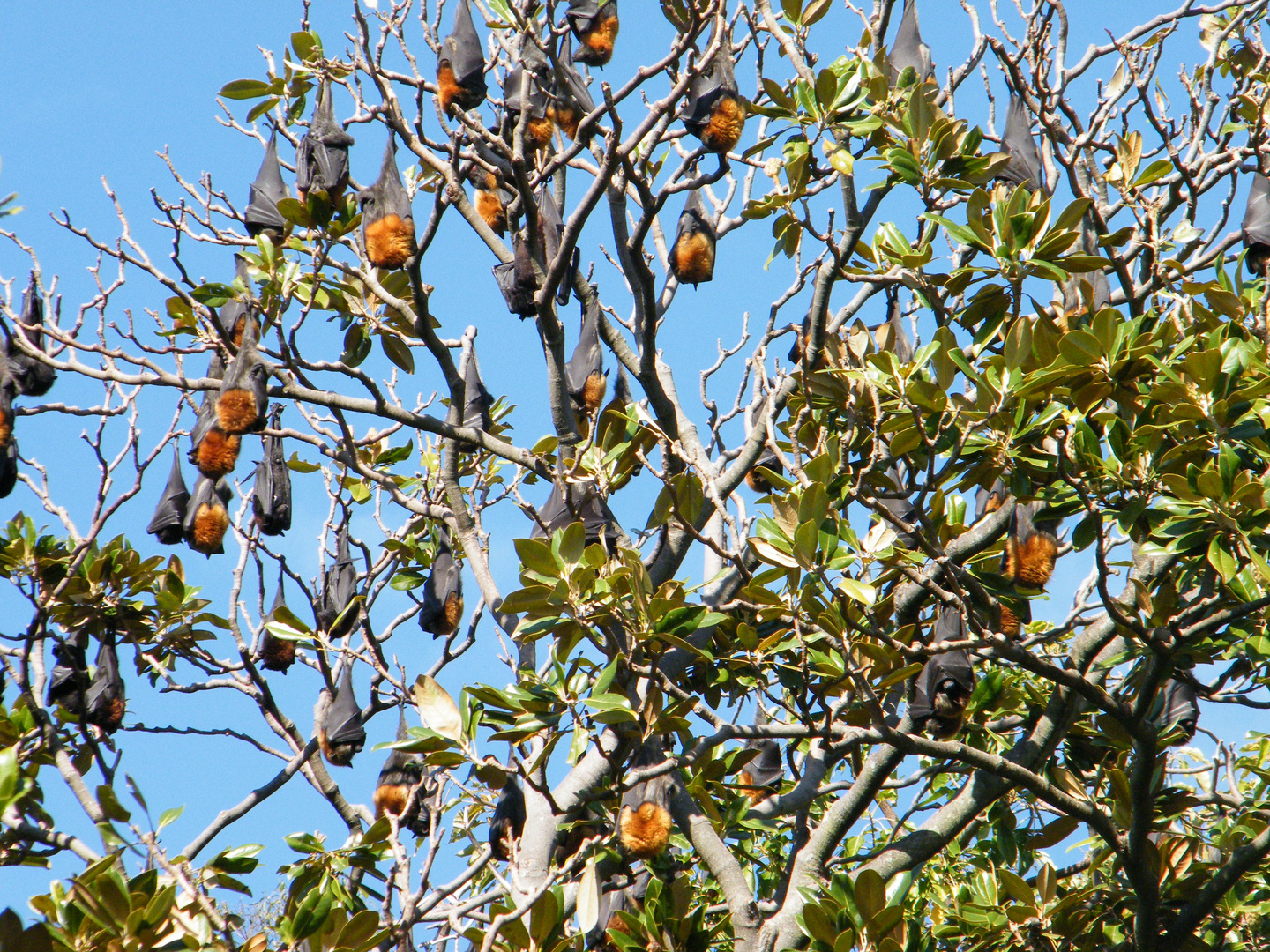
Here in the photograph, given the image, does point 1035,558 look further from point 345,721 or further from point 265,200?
point 265,200

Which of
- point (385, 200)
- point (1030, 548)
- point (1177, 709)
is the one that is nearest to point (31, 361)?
point (385, 200)

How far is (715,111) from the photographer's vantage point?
200 inches

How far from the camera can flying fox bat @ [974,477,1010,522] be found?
16.4 ft

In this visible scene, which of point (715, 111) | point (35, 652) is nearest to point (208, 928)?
point (35, 652)

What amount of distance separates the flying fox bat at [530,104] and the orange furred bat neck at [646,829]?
110 inches

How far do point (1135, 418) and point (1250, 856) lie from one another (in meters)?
1.71

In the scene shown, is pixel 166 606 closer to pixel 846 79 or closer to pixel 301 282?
pixel 301 282

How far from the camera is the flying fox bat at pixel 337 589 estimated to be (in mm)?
5969

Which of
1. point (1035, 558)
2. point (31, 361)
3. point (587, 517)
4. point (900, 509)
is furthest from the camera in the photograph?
point (31, 361)

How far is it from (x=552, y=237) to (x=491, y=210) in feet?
2.29

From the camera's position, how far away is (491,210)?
5902mm

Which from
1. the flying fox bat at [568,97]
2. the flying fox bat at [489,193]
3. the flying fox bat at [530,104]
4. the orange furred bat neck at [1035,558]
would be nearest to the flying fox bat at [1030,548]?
the orange furred bat neck at [1035,558]

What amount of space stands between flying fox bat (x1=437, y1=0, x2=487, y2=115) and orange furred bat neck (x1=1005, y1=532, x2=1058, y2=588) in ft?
10.6

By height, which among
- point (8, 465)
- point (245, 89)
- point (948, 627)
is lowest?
point (948, 627)
